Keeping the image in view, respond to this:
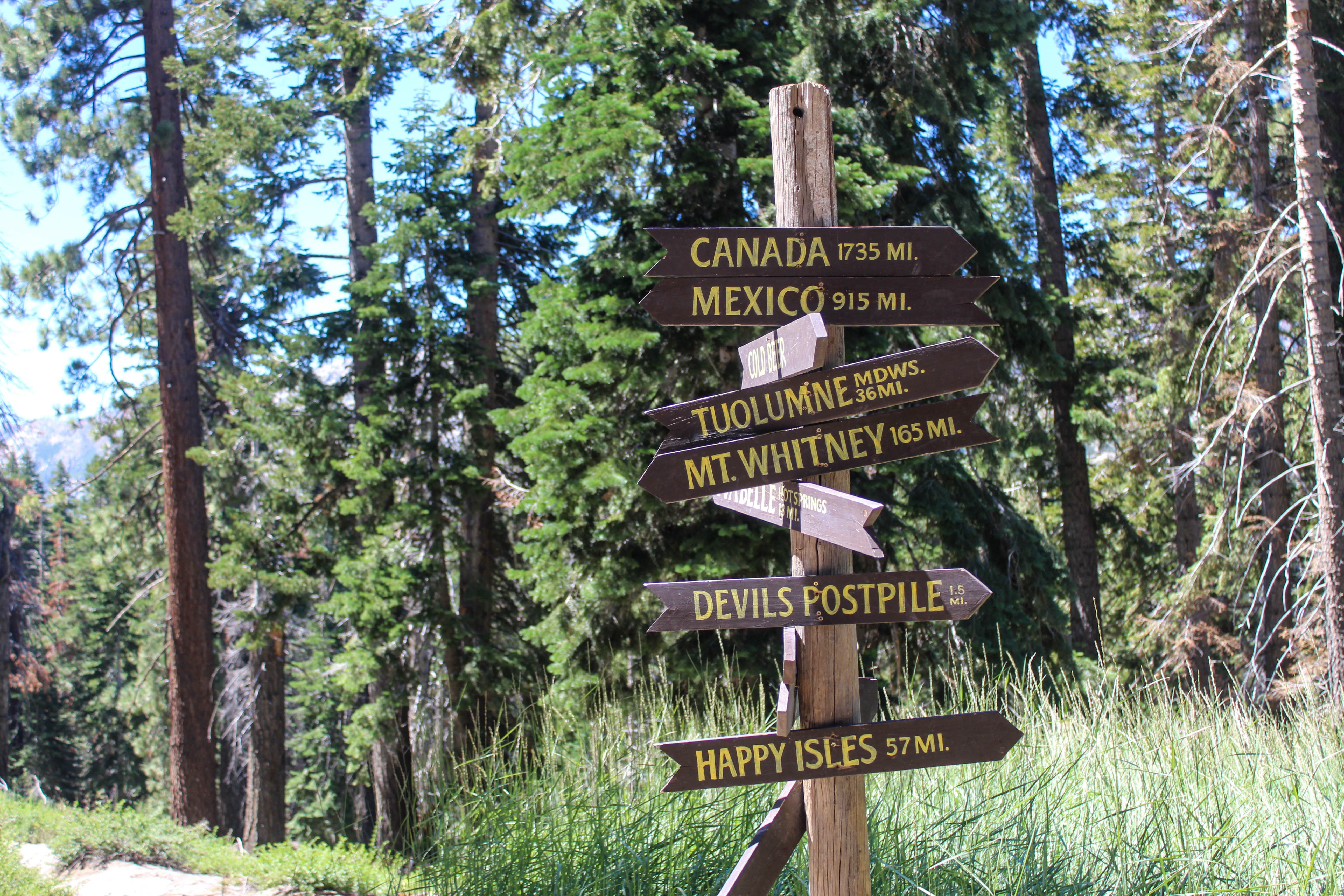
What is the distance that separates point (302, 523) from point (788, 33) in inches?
343

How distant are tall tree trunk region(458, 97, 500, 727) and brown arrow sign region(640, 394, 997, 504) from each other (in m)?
8.59

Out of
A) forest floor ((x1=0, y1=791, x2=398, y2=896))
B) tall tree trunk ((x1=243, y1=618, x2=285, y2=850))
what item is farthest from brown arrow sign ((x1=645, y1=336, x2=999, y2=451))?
tall tree trunk ((x1=243, y1=618, x2=285, y2=850))

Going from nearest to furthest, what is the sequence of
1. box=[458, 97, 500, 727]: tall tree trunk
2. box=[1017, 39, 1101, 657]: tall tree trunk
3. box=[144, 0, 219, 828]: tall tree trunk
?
box=[458, 97, 500, 727]: tall tree trunk, box=[144, 0, 219, 828]: tall tree trunk, box=[1017, 39, 1101, 657]: tall tree trunk

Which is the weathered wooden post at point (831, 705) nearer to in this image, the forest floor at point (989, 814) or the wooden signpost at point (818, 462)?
the wooden signpost at point (818, 462)

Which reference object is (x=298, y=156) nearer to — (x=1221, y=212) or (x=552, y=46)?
(x=552, y=46)

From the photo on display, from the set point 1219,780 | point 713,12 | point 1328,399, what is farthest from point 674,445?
point 1328,399

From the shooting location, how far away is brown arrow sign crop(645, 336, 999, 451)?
3053mm

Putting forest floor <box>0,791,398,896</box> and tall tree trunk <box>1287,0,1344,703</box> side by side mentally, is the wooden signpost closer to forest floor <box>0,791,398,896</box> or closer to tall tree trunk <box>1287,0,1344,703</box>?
forest floor <box>0,791,398,896</box>

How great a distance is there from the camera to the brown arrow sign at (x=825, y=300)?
10.4 feet

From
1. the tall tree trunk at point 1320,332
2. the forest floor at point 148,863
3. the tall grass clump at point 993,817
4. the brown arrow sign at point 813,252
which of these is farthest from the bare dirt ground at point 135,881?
the tall tree trunk at point 1320,332

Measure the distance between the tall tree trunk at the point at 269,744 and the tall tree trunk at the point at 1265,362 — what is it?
1399 centimetres

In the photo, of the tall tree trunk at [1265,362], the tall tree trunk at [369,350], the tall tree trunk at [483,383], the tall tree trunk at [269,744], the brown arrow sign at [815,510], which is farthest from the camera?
the tall tree trunk at [269,744]

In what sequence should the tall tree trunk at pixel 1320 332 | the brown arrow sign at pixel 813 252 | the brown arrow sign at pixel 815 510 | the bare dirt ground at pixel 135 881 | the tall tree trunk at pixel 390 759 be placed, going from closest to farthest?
the brown arrow sign at pixel 815 510 < the brown arrow sign at pixel 813 252 < the bare dirt ground at pixel 135 881 < the tall tree trunk at pixel 1320 332 < the tall tree trunk at pixel 390 759

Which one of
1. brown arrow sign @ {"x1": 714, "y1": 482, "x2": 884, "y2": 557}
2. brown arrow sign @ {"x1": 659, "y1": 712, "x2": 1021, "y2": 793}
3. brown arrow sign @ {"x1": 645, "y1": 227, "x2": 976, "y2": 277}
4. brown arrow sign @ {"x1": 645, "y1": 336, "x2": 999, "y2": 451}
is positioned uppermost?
brown arrow sign @ {"x1": 645, "y1": 227, "x2": 976, "y2": 277}
